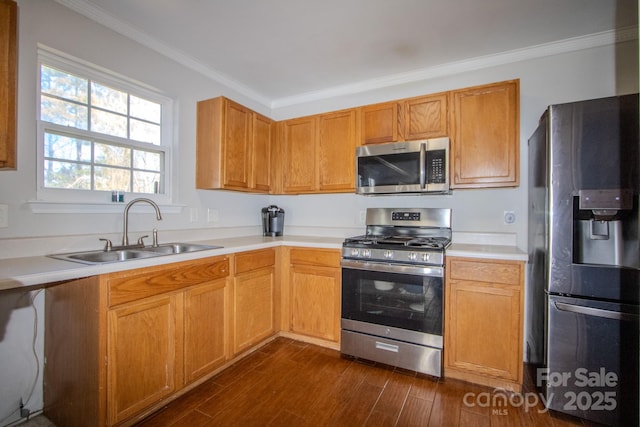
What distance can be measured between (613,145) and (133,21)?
9.92 feet

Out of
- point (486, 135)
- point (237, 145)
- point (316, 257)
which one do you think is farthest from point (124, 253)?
point (486, 135)

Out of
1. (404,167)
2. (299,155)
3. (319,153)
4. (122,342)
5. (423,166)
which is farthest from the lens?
(299,155)

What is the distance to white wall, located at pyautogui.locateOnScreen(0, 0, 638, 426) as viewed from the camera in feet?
5.27

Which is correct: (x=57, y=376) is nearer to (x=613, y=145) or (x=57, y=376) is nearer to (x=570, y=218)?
(x=570, y=218)

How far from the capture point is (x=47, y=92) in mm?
1764

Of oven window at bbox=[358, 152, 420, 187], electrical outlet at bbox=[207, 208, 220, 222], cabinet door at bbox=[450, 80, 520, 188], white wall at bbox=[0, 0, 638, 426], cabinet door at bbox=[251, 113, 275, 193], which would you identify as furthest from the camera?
cabinet door at bbox=[251, 113, 275, 193]

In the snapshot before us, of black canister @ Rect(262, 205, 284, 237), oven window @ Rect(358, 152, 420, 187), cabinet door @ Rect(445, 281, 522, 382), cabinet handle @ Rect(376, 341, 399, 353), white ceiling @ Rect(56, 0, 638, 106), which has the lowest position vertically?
cabinet handle @ Rect(376, 341, 399, 353)

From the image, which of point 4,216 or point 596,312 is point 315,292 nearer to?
point 596,312

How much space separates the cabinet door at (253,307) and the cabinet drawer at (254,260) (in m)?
0.04

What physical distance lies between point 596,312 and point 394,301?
44.6 inches

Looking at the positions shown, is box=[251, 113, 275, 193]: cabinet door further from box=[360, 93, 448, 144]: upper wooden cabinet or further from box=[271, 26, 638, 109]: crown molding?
box=[360, 93, 448, 144]: upper wooden cabinet

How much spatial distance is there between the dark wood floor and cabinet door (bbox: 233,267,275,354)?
0.21 metres

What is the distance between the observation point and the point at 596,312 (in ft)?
5.24

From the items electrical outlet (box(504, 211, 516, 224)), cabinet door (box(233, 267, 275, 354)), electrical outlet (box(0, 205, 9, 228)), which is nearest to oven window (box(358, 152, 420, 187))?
electrical outlet (box(504, 211, 516, 224))
